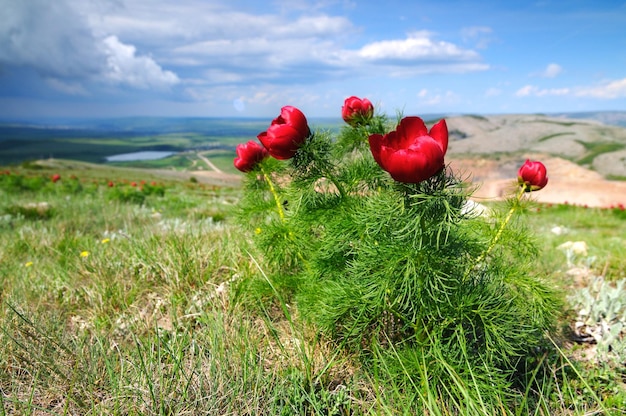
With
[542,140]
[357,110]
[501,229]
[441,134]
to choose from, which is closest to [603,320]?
[501,229]

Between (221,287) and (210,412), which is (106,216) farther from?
(210,412)

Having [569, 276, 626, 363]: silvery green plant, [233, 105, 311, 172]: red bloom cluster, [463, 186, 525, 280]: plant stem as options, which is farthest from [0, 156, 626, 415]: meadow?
[233, 105, 311, 172]: red bloom cluster

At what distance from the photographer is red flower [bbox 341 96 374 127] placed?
8.98ft

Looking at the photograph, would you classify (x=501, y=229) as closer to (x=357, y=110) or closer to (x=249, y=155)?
(x=357, y=110)

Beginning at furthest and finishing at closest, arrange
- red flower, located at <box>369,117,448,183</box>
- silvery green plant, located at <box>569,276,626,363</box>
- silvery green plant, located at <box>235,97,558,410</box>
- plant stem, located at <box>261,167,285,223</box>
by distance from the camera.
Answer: silvery green plant, located at <box>569,276,626,363</box> < plant stem, located at <box>261,167,285,223</box> < silvery green plant, located at <box>235,97,558,410</box> < red flower, located at <box>369,117,448,183</box>

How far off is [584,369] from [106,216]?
264 inches

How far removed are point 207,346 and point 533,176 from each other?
6.87ft

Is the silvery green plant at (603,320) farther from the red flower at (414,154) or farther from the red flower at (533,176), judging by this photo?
the red flower at (414,154)

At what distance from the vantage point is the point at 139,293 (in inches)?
135

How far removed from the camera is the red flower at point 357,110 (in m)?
2.74

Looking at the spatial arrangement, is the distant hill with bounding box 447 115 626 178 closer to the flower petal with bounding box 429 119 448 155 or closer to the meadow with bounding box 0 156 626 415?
the meadow with bounding box 0 156 626 415

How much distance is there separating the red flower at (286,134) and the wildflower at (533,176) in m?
1.27

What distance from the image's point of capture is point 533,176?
240 centimetres

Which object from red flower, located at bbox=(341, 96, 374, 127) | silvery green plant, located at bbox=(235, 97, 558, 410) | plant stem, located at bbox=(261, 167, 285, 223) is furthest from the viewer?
plant stem, located at bbox=(261, 167, 285, 223)
